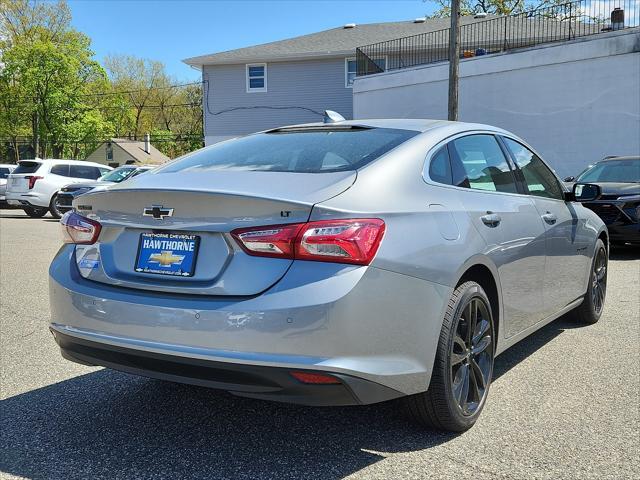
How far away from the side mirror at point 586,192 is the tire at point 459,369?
2.02 m


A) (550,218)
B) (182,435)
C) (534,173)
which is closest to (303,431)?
(182,435)

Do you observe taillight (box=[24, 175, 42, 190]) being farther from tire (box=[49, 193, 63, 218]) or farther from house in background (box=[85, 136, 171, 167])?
house in background (box=[85, 136, 171, 167])

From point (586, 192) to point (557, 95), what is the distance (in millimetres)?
14748

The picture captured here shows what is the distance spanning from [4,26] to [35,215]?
3308cm

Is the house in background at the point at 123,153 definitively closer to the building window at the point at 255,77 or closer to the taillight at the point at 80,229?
the building window at the point at 255,77

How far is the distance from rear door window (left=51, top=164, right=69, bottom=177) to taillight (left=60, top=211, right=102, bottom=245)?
17.2m

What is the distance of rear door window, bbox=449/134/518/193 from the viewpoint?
141 inches

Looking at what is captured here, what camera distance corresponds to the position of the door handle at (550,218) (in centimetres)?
430

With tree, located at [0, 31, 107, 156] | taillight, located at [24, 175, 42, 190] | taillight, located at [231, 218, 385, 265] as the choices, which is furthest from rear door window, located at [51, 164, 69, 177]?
tree, located at [0, 31, 107, 156]

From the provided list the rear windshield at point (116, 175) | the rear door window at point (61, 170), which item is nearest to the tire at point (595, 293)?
the rear windshield at point (116, 175)

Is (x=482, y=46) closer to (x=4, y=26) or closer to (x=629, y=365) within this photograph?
(x=629, y=365)

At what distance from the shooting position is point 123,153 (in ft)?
208

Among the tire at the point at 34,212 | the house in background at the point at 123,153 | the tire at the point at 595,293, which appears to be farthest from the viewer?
the house in background at the point at 123,153

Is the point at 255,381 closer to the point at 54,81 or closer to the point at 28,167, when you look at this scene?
the point at 28,167
